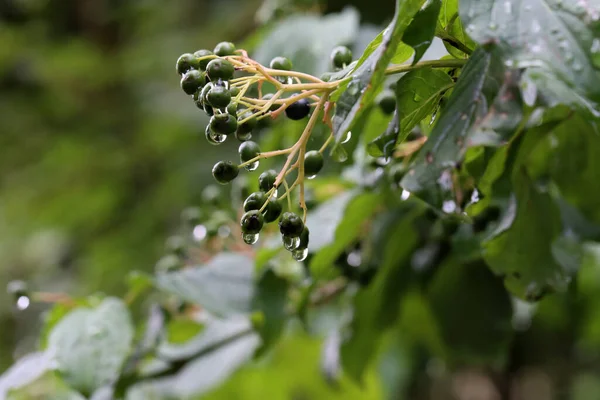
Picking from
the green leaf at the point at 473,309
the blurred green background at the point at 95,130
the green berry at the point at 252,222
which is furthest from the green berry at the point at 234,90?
the blurred green background at the point at 95,130

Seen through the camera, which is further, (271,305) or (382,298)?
(382,298)

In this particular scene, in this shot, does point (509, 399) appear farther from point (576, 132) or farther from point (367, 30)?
point (576, 132)

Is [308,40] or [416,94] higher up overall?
[416,94]

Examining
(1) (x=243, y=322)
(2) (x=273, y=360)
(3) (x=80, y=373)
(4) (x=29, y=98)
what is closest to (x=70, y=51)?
(4) (x=29, y=98)

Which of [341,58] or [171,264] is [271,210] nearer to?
[341,58]

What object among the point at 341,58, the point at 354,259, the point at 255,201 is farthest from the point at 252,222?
the point at 354,259

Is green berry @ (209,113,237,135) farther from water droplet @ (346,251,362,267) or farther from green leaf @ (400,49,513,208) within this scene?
water droplet @ (346,251,362,267)

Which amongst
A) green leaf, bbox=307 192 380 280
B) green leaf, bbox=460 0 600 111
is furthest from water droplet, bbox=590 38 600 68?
green leaf, bbox=307 192 380 280
